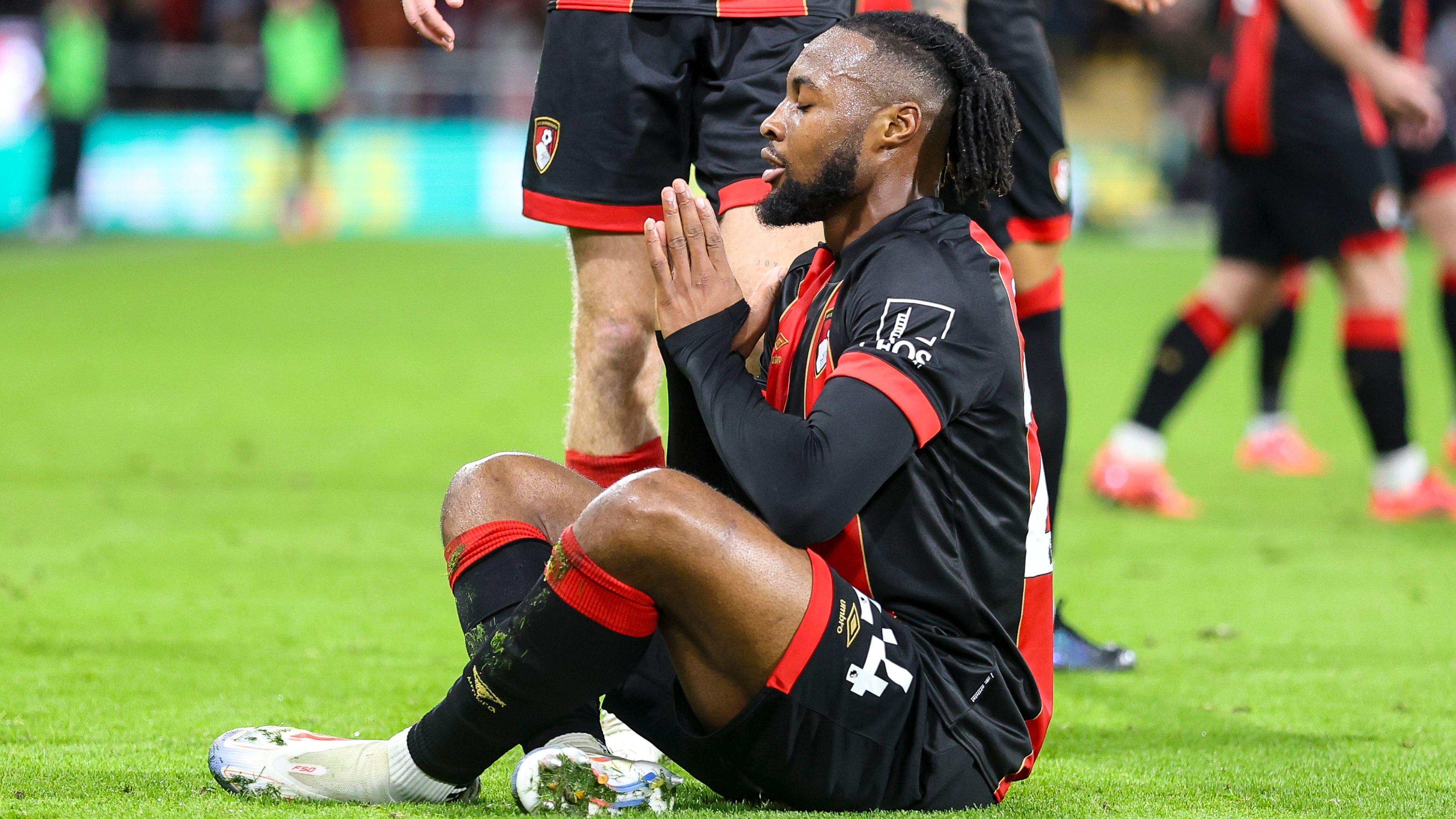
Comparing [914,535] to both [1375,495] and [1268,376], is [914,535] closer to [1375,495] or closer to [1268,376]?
[1375,495]

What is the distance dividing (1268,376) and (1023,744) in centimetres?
470

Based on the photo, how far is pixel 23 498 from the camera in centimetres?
564

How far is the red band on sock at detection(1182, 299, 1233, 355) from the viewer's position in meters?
6.05

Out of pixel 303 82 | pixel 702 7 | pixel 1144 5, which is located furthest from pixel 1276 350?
pixel 303 82

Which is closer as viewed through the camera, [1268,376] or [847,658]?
[847,658]

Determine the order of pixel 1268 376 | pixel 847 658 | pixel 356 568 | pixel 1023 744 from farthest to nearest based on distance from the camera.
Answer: pixel 1268 376
pixel 356 568
pixel 1023 744
pixel 847 658

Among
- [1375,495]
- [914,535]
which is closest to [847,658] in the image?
[914,535]

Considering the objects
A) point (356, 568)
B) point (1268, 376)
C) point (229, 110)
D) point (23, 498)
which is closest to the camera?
point (356, 568)

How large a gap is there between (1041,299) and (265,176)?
612 inches

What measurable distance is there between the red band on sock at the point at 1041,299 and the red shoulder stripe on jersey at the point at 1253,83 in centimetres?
243

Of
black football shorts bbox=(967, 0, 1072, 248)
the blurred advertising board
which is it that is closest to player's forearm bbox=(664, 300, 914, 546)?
black football shorts bbox=(967, 0, 1072, 248)

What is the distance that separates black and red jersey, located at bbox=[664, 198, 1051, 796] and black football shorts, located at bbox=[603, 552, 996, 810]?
5 centimetres

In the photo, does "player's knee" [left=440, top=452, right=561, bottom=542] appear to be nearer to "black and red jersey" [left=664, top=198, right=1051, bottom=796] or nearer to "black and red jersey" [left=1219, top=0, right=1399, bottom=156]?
"black and red jersey" [left=664, top=198, right=1051, bottom=796]

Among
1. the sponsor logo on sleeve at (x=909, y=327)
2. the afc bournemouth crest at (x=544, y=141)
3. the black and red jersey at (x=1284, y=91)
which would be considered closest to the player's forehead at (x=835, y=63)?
the sponsor logo on sleeve at (x=909, y=327)
